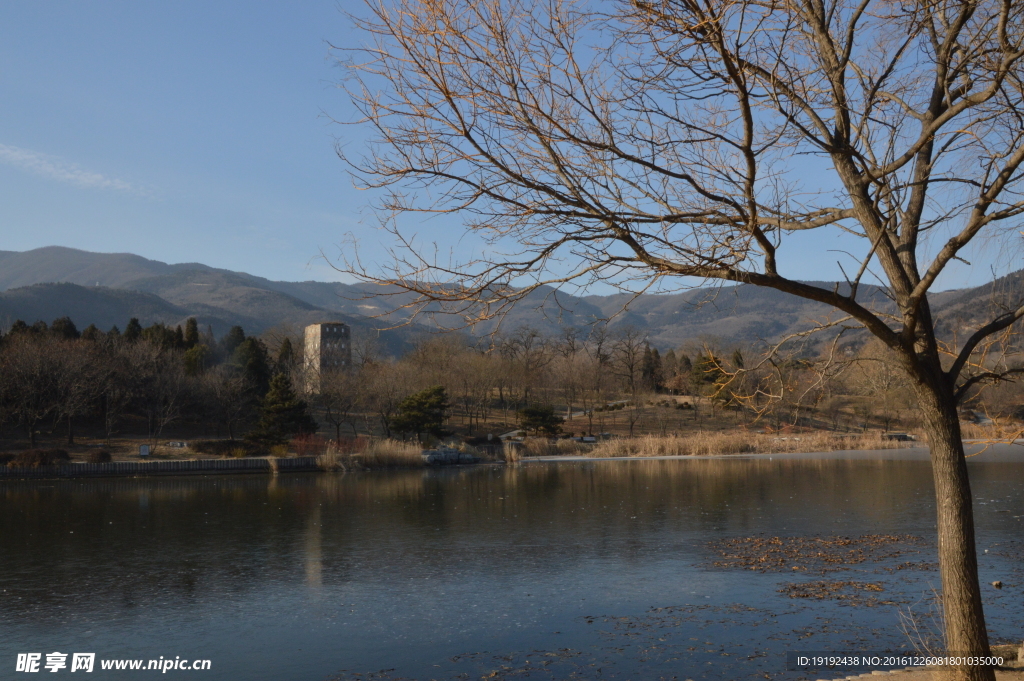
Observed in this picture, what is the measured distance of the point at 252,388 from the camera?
4909 centimetres

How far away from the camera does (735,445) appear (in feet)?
150

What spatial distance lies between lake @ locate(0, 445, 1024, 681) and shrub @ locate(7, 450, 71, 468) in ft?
30.5

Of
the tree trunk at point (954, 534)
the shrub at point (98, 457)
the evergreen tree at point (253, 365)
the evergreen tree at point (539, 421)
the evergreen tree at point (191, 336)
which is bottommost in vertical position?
the shrub at point (98, 457)

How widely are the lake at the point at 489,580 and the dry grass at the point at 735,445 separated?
18.6 meters

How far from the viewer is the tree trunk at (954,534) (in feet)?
17.2

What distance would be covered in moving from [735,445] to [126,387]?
118 ft

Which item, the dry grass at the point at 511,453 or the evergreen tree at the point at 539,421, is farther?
the evergreen tree at the point at 539,421

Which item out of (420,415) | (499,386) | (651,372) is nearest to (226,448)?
(420,415)

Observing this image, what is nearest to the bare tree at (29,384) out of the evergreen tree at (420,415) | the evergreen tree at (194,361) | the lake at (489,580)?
the evergreen tree at (194,361)

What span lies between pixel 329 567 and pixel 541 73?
37.7 feet

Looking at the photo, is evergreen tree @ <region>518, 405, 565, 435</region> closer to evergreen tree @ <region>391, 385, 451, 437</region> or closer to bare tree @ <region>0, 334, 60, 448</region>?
evergreen tree @ <region>391, 385, 451, 437</region>

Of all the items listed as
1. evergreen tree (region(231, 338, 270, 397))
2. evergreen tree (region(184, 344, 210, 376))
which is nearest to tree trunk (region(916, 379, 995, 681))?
evergreen tree (region(231, 338, 270, 397))

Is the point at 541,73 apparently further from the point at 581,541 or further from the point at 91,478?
the point at 91,478

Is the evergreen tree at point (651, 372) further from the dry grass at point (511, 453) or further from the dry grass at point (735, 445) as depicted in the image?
the dry grass at point (511, 453)
